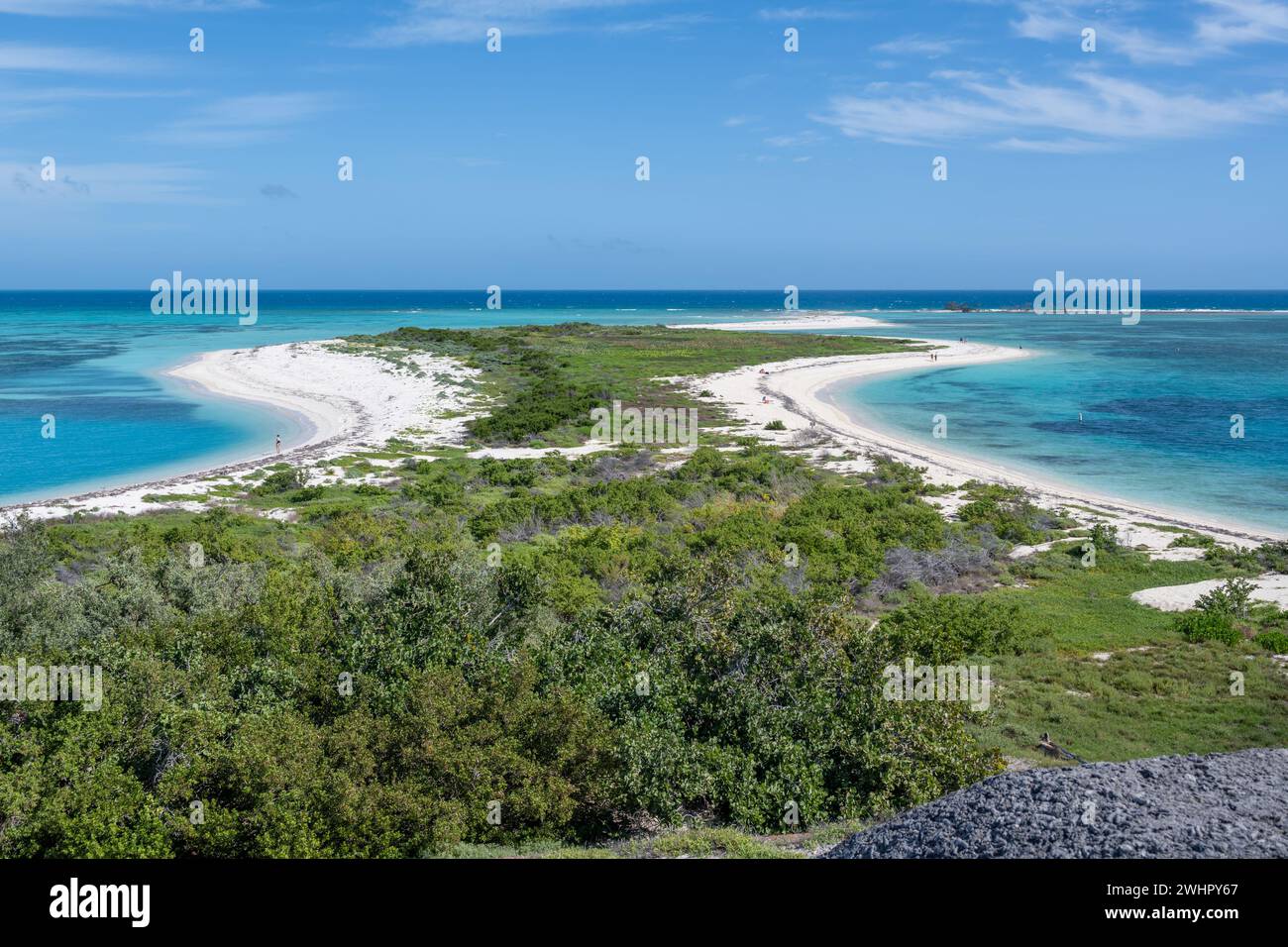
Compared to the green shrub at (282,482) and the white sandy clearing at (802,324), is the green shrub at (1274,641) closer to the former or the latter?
the green shrub at (282,482)

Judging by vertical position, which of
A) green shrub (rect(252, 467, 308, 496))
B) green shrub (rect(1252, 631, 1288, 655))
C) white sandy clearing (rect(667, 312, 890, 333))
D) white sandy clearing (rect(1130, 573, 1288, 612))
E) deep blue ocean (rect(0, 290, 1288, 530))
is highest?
white sandy clearing (rect(667, 312, 890, 333))

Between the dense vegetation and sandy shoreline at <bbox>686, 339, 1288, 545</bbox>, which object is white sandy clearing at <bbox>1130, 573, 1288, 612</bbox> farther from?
sandy shoreline at <bbox>686, 339, 1288, 545</bbox>

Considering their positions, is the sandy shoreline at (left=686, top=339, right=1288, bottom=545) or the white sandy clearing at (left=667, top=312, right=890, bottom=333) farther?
the white sandy clearing at (left=667, top=312, right=890, bottom=333)

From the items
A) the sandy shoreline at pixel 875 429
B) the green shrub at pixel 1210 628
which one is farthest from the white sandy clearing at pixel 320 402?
the green shrub at pixel 1210 628

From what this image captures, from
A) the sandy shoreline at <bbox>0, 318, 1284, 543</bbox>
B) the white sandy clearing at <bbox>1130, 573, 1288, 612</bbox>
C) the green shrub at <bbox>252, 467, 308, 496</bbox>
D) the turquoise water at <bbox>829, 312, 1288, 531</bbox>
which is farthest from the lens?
the turquoise water at <bbox>829, 312, 1288, 531</bbox>

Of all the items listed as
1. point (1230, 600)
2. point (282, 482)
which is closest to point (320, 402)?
point (282, 482)

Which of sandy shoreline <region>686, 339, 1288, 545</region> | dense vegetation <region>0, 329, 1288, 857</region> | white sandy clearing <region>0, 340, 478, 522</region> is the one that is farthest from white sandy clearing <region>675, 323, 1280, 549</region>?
white sandy clearing <region>0, 340, 478, 522</region>

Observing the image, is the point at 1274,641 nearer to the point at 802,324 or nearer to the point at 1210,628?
the point at 1210,628
